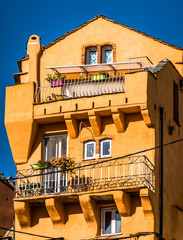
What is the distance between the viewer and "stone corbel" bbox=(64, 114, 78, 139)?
35250 mm

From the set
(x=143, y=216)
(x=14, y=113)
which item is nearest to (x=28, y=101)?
(x=14, y=113)

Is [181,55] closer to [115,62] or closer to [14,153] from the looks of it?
[115,62]

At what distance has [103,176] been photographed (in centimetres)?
3422

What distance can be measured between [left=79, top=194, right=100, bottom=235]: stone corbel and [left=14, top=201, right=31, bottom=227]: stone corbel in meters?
2.17

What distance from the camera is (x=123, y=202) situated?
3306cm

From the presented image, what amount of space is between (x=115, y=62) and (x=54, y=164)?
537 centimetres

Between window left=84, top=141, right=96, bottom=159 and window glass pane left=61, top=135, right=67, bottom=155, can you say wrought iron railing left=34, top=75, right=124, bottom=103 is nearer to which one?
window glass pane left=61, top=135, right=67, bottom=155

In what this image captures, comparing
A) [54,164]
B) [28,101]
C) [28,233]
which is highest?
[28,101]

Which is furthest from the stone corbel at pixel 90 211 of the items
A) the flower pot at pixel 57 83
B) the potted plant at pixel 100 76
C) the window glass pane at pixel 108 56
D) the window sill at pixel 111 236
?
the window glass pane at pixel 108 56

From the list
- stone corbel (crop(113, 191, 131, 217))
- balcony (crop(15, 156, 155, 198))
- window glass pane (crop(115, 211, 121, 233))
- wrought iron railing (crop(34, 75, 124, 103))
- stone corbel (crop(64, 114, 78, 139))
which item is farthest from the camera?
wrought iron railing (crop(34, 75, 124, 103))

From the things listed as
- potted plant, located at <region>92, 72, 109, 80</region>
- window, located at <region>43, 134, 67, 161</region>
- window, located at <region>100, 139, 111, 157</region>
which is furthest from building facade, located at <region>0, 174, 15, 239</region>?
window, located at <region>100, 139, 111, 157</region>

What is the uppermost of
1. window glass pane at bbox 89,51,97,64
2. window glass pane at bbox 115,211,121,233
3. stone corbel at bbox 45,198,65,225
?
window glass pane at bbox 89,51,97,64

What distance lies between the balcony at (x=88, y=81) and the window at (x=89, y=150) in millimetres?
1713

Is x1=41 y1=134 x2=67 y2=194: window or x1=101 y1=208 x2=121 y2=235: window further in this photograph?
x1=41 y1=134 x2=67 y2=194: window
